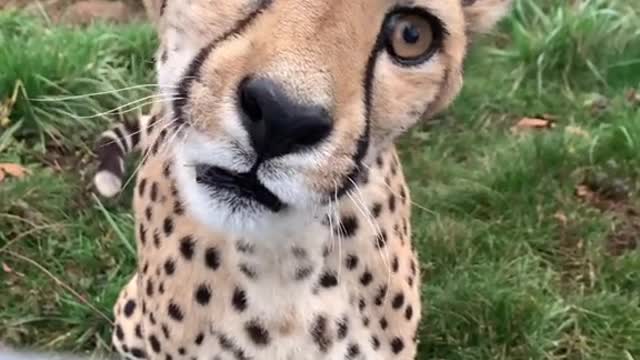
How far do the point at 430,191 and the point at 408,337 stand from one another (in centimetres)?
113

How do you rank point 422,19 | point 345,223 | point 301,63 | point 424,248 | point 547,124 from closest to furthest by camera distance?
point 301,63, point 422,19, point 345,223, point 424,248, point 547,124

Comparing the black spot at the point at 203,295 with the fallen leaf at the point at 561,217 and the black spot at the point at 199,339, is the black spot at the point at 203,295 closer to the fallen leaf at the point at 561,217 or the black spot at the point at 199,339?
the black spot at the point at 199,339

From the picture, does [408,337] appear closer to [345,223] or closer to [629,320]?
[345,223]

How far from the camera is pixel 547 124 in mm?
3781

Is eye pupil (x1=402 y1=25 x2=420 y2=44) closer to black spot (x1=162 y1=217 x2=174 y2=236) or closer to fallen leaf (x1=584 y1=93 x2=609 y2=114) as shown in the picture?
black spot (x1=162 y1=217 x2=174 y2=236)

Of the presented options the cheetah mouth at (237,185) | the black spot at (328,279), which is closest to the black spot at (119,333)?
the black spot at (328,279)

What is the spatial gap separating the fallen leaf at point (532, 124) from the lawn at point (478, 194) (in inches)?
0.5

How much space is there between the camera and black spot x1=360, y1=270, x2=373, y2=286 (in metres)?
2.14

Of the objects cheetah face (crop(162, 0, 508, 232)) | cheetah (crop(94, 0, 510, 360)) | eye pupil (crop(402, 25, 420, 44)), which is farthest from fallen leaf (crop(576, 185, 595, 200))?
eye pupil (crop(402, 25, 420, 44))

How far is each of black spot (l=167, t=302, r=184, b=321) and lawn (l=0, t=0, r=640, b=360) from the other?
1.97ft

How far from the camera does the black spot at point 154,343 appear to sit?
7.33 feet

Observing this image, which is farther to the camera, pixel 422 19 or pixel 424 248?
pixel 424 248

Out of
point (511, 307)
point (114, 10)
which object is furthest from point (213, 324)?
point (114, 10)

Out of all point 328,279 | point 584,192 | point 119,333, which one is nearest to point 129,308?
point 119,333
